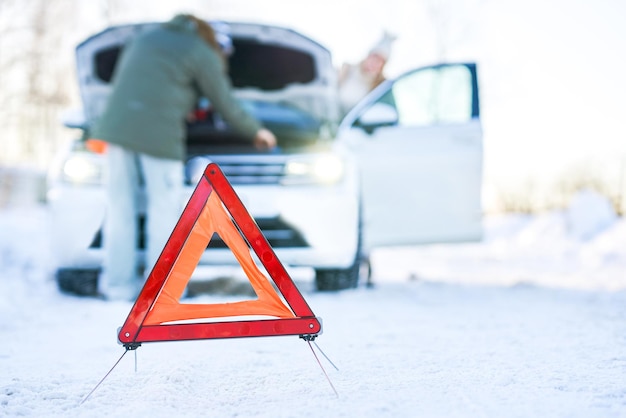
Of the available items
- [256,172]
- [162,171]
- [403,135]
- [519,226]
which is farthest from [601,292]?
[519,226]

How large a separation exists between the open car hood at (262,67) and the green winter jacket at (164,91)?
0.70 metres

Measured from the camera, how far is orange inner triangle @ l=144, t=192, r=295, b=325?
2.04 metres

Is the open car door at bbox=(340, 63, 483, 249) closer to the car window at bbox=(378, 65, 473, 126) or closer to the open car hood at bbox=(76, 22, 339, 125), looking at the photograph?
the car window at bbox=(378, 65, 473, 126)

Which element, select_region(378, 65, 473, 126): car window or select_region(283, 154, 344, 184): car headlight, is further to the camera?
select_region(378, 65, 473, 126): car window

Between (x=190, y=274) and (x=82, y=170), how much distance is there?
2.48m

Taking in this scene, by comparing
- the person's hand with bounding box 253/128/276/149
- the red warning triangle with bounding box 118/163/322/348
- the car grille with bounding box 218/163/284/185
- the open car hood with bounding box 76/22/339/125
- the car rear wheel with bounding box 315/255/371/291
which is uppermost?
the open car hood with bounding box 76/22/339/125

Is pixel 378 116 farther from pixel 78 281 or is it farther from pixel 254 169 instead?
pixel 78 281

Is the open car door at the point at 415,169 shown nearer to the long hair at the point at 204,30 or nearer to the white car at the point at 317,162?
the white car at the point at 317,162

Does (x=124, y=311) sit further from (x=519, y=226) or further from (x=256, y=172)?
(x=519, y=226)

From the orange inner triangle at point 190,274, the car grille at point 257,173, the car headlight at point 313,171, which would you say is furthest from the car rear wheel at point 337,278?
the orange inner triangle at point 190,274

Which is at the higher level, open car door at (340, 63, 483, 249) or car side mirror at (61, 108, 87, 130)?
car side mirror at (61, 108, 87, 130)

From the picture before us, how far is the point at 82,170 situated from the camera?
4191 millimetres

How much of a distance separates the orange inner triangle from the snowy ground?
292 millimetres

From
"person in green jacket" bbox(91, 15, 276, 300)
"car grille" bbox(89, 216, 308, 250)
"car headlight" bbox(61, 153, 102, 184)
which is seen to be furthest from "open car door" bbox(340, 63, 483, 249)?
"car headlight" bbox(61, 153, 102, 184)
